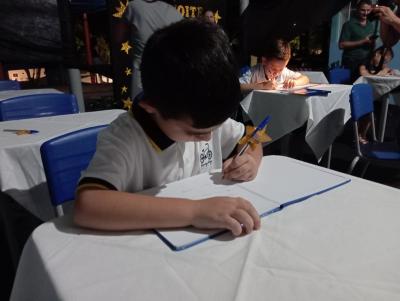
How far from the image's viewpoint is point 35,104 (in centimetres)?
171

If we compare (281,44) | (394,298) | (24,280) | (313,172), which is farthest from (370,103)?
(24,280)

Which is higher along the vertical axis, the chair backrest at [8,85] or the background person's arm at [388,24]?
the background person's arm at [388,24]

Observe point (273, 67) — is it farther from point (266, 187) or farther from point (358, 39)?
point (266, 187)

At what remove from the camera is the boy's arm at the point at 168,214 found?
19.1 inches

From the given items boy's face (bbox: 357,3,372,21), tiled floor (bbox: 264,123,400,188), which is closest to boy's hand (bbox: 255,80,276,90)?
tiled floor (bbox: 264,123,400,188)

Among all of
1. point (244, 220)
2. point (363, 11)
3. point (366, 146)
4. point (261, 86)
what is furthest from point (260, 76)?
point (244, 220)

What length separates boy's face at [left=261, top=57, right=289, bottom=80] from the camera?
231cm

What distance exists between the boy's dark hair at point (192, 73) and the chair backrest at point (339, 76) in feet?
9.41

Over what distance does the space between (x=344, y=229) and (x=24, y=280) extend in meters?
0.45

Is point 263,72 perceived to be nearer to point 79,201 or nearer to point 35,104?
point 35,104

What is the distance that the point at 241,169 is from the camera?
66 centimetres

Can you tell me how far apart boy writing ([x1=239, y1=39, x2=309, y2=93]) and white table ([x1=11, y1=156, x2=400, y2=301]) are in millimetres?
1852

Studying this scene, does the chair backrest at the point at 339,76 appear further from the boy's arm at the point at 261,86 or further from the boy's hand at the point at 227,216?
the boy's hand at the point at 227,216

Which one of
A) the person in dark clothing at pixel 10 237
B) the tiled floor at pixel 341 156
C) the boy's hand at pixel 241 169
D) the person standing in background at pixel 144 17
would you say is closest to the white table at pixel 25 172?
the person in dark clothing at pixel 10 237
